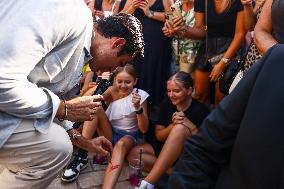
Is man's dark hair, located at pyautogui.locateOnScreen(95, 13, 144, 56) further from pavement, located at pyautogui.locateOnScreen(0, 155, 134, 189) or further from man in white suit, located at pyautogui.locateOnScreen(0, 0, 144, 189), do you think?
pavement, located at pyautogui.locateOnScreen(0, 155, 134, 189)

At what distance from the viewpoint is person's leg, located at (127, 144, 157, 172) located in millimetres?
3381

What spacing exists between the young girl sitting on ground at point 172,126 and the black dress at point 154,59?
46 cm

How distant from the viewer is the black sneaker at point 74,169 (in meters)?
3.21

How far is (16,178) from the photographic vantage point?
2035 mm

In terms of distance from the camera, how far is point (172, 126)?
3277mm

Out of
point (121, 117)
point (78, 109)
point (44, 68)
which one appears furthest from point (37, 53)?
point (121, 117)

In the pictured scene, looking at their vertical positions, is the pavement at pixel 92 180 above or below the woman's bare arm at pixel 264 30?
below

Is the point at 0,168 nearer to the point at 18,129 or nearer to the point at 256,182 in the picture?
the point at 18,129

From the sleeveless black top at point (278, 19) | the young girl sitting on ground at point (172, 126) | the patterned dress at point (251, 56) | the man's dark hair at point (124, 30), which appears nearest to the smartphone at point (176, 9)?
the young girl sitting on ground at point (172, 126)

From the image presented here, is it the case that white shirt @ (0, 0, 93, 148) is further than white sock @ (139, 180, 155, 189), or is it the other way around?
white sock @ (139, 180, 155, 189)

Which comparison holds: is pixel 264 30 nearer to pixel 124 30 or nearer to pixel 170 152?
pixel 124 30

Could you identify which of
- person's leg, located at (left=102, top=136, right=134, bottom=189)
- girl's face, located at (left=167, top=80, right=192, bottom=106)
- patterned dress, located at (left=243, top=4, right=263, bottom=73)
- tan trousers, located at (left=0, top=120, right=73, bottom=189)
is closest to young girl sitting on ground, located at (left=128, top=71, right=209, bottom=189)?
girl's face, located at (left=167, top=80, right=192, bottom=106)

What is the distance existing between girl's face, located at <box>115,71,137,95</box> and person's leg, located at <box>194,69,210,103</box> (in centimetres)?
63

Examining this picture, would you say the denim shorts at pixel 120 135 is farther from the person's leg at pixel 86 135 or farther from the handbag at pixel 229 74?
the handbag at pixel 229 74
